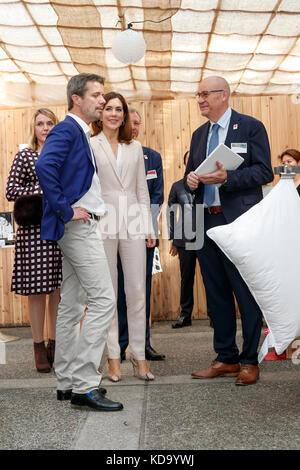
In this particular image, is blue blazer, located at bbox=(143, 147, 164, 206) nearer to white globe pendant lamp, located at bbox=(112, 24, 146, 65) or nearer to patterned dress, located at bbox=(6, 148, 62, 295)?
patterned dress, located at bbox=(6, 148, 62, 295)

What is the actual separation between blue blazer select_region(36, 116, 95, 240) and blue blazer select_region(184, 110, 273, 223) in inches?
29.8

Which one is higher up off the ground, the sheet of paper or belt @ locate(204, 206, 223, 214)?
the sheet of paper

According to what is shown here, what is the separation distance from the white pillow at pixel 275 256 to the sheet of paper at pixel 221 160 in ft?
1.83

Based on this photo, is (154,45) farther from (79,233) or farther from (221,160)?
(79,233)

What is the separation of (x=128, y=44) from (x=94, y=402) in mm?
3077

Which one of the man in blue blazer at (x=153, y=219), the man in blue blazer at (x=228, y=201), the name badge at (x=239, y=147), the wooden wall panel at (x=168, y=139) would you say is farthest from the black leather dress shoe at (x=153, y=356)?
the wooden wall panel at (x=168, y=139)

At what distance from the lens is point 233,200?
9.55ft

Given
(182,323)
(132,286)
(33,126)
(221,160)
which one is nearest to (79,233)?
(132,286)

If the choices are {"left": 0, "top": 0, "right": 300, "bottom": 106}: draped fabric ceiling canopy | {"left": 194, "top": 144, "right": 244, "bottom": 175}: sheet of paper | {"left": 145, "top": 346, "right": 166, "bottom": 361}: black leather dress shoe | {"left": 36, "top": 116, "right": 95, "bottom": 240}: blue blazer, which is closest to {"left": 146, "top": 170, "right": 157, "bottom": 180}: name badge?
{"left": 194, "top": 144, "right": 244, "bottom": 175}: sheet of paper

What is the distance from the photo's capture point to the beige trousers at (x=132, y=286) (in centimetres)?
305

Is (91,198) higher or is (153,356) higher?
(91,198)

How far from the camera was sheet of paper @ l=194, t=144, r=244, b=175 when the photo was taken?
107 inches

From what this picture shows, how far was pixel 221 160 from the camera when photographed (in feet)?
9.15

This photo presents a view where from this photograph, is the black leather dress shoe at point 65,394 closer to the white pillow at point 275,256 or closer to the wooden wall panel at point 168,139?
the white pillow at point 275,256
